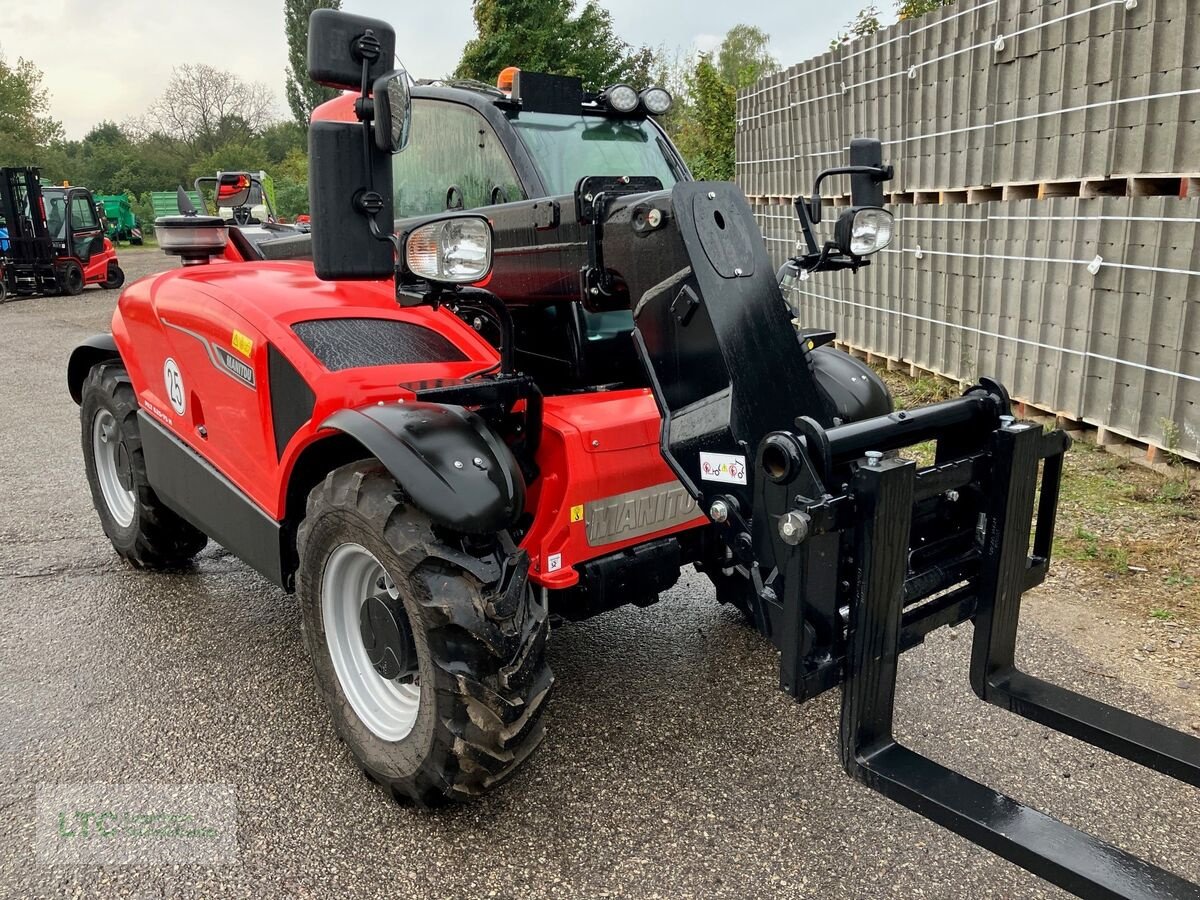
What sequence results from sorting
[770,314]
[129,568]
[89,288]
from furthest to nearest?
1. [89,288]
2. [129,568]
3. [770,314]

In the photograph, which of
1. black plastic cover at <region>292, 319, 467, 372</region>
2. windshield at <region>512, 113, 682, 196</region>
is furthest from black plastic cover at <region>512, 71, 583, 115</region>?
black plastic cover at <region>292, 319, 467, 372</region>

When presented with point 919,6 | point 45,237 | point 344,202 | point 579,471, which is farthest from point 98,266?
point 579,471

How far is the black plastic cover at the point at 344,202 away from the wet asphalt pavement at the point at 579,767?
5.25ft

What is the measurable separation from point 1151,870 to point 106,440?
4721mm

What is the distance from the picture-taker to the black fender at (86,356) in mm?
4605

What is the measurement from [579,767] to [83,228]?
882 inches

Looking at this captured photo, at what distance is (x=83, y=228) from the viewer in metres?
21.2

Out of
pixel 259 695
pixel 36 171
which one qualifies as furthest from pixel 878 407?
pixel 36 171

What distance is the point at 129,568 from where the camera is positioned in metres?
4.76

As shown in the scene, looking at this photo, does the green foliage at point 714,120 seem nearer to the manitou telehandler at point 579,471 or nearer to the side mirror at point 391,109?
the manitou telehandler at point 579,471

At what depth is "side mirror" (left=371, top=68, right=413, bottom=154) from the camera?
90.0 inches

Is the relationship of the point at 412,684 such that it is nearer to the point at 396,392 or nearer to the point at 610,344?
the point at 396,392

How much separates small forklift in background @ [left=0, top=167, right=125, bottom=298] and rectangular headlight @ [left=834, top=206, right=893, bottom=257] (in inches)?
843

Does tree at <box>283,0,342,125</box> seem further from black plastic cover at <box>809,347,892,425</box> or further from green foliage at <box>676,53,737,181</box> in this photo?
black plastic cover at <box>809,347,892,425</box>
